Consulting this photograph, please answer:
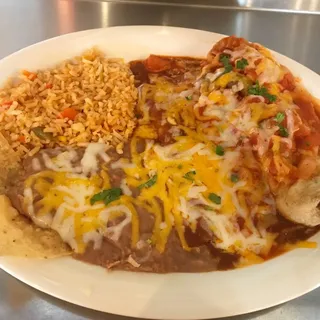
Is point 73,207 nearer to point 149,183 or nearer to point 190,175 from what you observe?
point 149,183

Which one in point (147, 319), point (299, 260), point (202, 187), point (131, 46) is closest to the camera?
point (147, 319)

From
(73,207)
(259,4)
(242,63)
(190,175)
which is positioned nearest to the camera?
(73,207)

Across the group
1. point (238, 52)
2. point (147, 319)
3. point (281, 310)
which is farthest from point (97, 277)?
point (238, 52)

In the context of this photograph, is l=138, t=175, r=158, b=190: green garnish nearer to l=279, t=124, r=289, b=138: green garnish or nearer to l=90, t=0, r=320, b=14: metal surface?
l=279, t=124, r=289, b=138: green garnish

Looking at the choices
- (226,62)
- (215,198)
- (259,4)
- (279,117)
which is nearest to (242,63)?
(226,62)

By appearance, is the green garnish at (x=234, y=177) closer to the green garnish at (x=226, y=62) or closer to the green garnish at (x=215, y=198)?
the green garnish at (x=215, y=198)

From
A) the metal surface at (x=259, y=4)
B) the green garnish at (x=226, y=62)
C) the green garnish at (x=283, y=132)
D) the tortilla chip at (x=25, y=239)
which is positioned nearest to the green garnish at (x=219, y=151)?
the green garnish at (x=283, y=132)

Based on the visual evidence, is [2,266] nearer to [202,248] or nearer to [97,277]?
[97,277]
